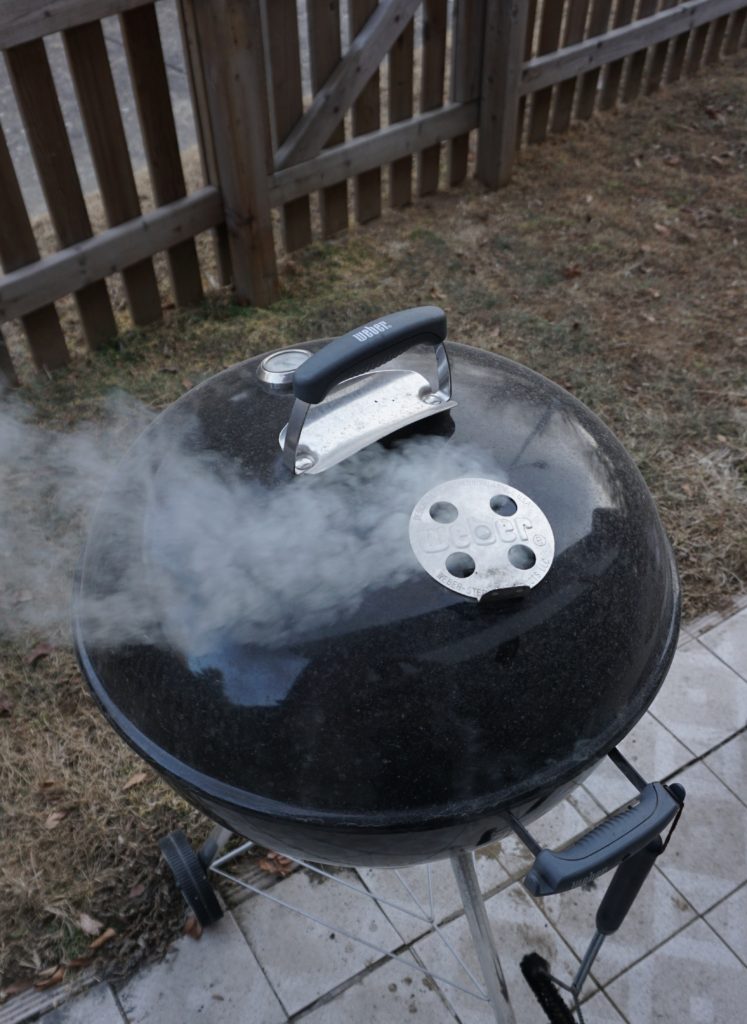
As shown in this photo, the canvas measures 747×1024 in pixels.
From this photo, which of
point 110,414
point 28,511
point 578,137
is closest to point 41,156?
point 110,414

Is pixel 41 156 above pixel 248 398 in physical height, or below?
below

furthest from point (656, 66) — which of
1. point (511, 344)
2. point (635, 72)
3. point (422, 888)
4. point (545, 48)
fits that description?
point (422, 888)

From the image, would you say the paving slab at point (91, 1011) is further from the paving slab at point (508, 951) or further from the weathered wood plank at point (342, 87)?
the weathered wood plank at point (342, 87)

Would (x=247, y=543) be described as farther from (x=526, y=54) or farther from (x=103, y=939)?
(x=526, y=54)

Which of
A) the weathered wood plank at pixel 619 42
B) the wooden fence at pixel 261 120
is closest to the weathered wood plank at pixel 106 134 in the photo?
the wooden fence at pixel 261 120

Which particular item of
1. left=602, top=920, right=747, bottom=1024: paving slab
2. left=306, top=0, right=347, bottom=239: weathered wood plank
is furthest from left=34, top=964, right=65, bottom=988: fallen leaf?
left=306, top=0, right=347, bottom=239: weathered wood plank

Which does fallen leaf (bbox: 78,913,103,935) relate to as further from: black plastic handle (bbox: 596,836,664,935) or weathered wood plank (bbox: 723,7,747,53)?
weathered wood plank (bbox: 723,7,747,53)

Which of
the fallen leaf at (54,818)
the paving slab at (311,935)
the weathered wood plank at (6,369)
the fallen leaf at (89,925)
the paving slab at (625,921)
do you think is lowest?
the paving slab at (625,921)

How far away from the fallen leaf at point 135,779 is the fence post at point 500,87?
4.11 meters

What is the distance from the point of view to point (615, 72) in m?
5.84

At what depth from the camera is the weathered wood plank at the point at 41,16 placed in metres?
3.15

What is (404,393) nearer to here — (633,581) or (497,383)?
(497,383)

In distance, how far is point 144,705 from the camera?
1.41m

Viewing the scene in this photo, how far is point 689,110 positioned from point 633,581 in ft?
19.2
